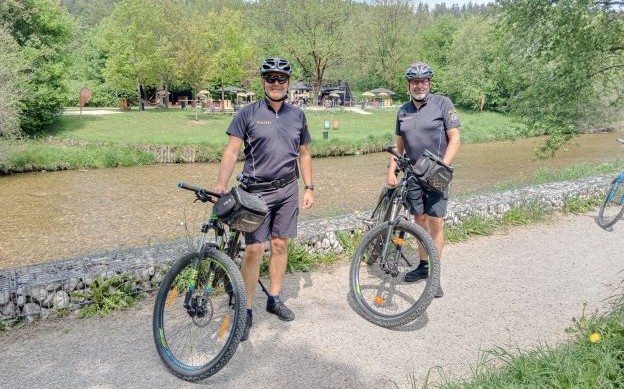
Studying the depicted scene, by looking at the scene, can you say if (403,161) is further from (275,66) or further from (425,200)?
(275,66)

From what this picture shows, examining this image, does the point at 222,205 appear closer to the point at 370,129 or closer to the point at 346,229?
the point at 346,229

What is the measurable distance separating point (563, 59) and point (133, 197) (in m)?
13.7

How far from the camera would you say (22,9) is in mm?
25281

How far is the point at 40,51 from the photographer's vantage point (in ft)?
84.1

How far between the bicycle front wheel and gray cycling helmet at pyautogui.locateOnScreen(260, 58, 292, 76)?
158 centimetres

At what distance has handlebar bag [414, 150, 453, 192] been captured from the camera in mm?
4324

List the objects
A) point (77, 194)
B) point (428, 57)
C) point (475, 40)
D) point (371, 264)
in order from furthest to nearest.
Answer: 1. point (428, 57)
2. point (475, 40)
3. point (77, 194)
4. point (371, 264)

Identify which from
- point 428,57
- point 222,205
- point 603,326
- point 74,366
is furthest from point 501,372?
point 428,57

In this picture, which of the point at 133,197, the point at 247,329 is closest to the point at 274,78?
the point at 247,329

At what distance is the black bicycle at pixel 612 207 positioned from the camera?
740 cm

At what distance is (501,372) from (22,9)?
96.9ft

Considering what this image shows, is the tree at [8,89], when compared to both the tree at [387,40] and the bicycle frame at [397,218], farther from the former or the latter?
the tree at [387,40]

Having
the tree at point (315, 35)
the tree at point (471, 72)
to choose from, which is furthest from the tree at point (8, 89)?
the tree at point (471, 72)

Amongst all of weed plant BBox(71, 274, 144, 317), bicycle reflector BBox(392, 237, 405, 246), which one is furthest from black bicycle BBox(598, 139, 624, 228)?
weed plant BBox(71, 274, 144, 317)
